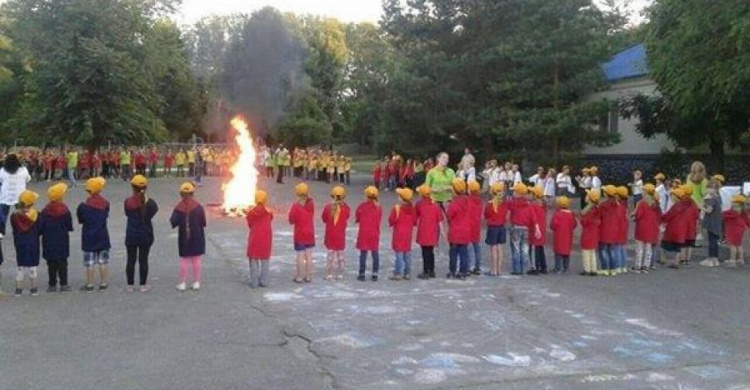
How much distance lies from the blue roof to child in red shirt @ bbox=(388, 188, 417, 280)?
66.0 feet

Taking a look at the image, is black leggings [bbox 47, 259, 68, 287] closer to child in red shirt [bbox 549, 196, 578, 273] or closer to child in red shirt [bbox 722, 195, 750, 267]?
child in red shirt [bbox 549, 196, 578, 273]

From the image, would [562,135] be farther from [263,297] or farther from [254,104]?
[263,297]

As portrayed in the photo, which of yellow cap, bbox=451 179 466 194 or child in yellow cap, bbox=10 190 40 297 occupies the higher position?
yellow cap, bbox=451 179 466 194

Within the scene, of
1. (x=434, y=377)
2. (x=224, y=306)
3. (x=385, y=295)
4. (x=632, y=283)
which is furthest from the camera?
(x=632, y=283)

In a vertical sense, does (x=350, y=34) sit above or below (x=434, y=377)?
above

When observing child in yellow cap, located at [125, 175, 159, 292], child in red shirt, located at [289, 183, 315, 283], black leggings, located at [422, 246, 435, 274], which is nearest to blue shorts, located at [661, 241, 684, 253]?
black leggings, located at [422, 246, 435, 274]

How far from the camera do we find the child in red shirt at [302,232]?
10.8 meters

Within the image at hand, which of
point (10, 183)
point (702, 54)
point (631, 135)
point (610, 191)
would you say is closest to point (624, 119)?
point (631, 135)

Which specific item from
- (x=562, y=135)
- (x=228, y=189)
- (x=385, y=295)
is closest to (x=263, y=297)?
(x=385, y=295)

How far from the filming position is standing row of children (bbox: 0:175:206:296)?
9859 mm

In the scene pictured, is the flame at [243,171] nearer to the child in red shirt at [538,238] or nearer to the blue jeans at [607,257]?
the child in red shirt at [538,238]

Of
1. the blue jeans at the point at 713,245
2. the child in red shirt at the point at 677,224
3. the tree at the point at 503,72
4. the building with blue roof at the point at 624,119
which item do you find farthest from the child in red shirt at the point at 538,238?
the building with blue roof at the point at 624,119

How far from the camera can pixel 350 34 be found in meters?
76.2

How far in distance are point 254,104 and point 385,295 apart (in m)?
14.6
